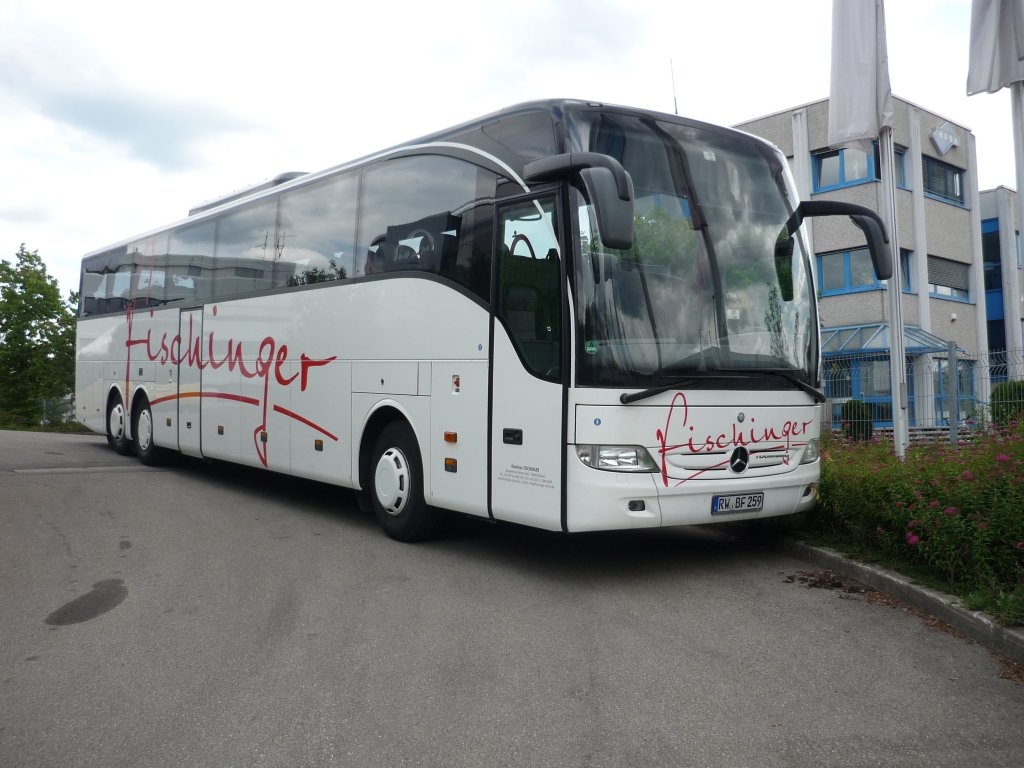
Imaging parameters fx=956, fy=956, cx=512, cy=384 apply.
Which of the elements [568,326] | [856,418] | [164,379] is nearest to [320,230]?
[568,326]

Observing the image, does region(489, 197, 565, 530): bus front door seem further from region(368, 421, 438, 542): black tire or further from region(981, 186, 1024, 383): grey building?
region(981, 186, 1024, 383): grey building

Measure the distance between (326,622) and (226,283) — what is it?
25.1ft

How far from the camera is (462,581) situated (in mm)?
7195

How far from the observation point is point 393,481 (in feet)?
28.8

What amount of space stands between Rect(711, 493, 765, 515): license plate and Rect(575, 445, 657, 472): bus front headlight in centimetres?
69

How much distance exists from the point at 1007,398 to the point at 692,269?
5.37 meters

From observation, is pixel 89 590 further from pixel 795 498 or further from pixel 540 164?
pixel 795 498

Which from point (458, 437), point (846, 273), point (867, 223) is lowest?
point (458, 437)

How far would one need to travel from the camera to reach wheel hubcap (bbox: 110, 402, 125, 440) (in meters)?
16.5

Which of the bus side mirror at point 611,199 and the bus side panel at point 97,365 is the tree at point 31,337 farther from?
the bus side mirror at point 611,199

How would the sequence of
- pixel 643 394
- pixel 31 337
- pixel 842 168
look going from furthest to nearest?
pixel 31 337 < pixel 842 168 < pixel 643 394

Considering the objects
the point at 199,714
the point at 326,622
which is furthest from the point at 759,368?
the point at 199,714

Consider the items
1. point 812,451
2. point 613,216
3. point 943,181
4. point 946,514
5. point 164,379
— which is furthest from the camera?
point 943,181

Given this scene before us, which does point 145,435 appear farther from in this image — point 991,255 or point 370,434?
point 991,255
